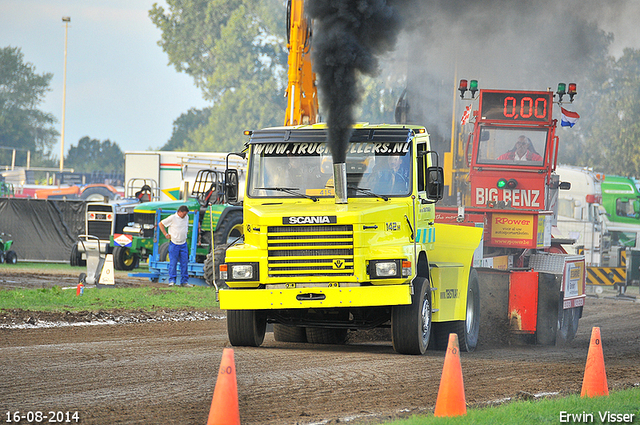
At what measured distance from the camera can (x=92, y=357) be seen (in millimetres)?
9680

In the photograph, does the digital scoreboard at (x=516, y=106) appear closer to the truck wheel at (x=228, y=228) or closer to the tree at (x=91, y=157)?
the truck wheel at (x=228, y=228)

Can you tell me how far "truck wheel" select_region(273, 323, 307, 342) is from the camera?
12.2 metres

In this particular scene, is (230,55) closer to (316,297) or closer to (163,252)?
(163,252)

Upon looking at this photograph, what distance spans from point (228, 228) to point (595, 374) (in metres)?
13.8

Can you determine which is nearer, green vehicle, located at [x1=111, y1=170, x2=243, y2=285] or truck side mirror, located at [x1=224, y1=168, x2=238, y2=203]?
truck side mirror, located at [x1=224, y1=168, x2=238, y2=203]

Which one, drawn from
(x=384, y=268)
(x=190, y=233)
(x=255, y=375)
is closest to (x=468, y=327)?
(x=384, y=268)

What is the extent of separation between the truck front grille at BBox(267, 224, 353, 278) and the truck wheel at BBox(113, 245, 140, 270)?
15035 millimetres

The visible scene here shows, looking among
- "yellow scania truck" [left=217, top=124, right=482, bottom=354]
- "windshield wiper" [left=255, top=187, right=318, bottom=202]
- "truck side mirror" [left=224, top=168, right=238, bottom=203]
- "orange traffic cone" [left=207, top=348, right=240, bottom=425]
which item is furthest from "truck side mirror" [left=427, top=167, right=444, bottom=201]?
"orange traffic cone" [left=207, top=348, right=240, bottom=425]

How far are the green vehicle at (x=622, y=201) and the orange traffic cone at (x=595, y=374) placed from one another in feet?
78.2

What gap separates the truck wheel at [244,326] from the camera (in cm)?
1059

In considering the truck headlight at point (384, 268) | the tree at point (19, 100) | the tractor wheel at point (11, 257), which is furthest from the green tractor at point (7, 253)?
the tree at point (19, 100)

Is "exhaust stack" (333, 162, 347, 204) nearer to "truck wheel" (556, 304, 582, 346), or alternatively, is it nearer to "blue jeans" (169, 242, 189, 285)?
"truck wheel" (556, 304, 582, 346)

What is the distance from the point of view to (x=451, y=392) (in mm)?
6742

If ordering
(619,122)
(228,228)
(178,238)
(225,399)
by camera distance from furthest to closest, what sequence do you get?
(619,122) < (228,228) < (178,238) < (225,399)
